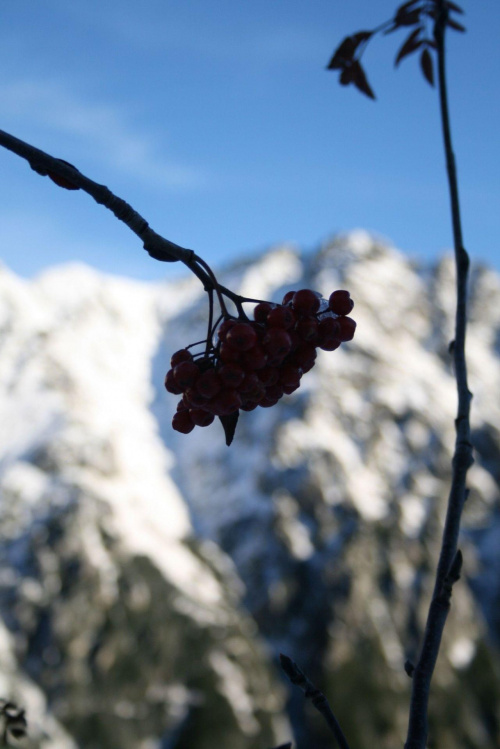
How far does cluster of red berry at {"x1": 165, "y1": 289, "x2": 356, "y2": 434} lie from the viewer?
85.8 inches

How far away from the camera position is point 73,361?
5143 inches

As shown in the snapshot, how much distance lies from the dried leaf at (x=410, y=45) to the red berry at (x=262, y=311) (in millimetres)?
2466

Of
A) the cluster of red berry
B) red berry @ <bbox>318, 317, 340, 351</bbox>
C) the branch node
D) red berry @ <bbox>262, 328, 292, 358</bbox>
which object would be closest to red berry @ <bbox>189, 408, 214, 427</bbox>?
the cluster of red berry

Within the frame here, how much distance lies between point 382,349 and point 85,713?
99574 mm

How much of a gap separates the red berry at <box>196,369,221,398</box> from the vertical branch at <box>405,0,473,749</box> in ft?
3.63

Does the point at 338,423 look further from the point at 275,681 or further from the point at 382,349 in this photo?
the point at 275,681

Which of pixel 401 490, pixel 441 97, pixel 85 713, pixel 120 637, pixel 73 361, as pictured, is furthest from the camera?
pixel 73 361

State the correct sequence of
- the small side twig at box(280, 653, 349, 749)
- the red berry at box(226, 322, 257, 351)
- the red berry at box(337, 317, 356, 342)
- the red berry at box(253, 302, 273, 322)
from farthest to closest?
the red berry at box(337, 317, 356, 342), the red berry at box(253, 302, 273, 322), the red berry at box(226, 322, 257, 351), the small side twig at box(280, 653, 349, 749)

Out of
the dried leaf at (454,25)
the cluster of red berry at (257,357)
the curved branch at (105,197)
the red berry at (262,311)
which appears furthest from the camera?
the dried leaf at (454,25)

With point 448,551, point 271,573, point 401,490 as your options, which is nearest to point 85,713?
point 271,573

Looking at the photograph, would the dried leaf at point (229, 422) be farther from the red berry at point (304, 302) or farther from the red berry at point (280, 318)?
the red berry at point (304, 302)

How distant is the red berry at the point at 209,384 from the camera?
86.4 inches

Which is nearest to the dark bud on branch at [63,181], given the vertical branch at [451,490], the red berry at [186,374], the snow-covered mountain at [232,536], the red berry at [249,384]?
the red berry at [186,374]

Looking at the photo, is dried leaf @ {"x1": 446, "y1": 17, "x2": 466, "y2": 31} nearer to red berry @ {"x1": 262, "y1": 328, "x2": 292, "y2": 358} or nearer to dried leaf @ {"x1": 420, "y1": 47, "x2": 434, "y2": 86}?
dried leaf @ {"x1": 420, "y1": 47, "x2": 434, "y2": 86}
